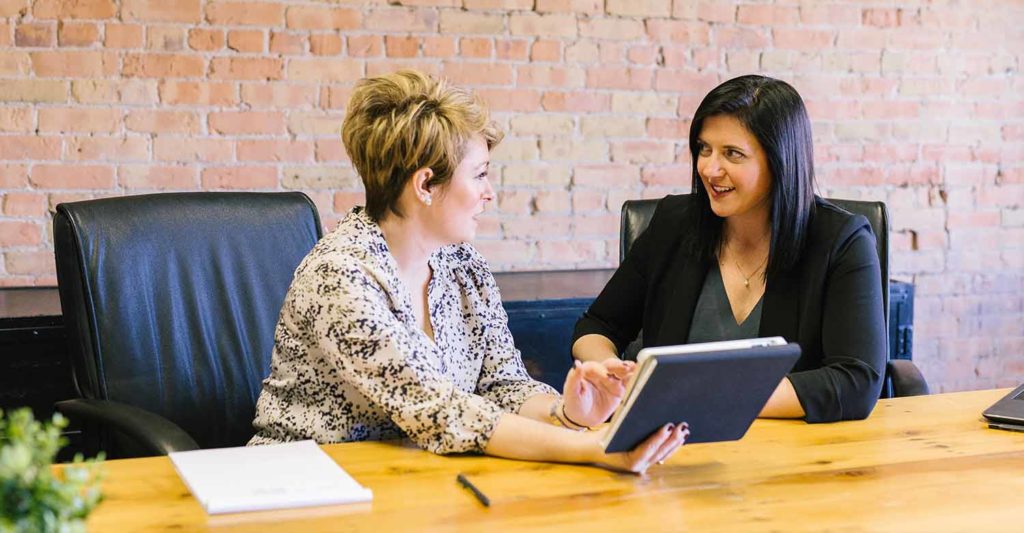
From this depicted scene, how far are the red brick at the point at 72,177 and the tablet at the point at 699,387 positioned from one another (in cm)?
186

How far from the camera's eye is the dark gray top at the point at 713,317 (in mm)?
2225

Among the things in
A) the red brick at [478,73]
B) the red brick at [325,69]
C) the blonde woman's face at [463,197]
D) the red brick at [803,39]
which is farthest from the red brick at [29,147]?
the red brick at [803,39]

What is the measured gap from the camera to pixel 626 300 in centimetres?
235

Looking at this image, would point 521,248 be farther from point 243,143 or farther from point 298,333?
point 298,333

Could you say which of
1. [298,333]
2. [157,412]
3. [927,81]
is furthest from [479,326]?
[927,81]

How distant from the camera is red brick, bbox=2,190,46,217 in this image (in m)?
2.86

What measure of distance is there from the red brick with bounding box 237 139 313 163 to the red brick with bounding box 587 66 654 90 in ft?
2.75

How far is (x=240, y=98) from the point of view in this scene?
3004mm

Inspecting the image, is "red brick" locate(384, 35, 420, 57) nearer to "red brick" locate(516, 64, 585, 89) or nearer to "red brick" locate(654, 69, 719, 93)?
"red brick" locate(516, 64, 585, 89)

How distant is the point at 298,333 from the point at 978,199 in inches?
107

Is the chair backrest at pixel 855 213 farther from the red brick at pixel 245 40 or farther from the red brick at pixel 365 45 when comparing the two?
the red brick at pixel 245 40

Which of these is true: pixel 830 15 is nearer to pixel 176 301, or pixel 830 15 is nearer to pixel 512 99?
pixel 512 99

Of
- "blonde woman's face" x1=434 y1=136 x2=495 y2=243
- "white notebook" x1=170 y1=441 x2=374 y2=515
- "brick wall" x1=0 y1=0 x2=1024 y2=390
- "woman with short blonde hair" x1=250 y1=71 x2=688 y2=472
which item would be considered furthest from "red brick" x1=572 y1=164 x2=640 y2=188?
"white notebook" x1=170 y1=441 x2=374 y2=515

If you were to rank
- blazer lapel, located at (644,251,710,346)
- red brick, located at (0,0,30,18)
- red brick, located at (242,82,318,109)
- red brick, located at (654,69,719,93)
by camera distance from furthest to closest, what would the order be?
red brick, located at (654,69,719,93) < red brick, located at (242,82,318,109) < red brick, located at (0,0,30,18) < blazer lapel, located at (644,251,710,346)
